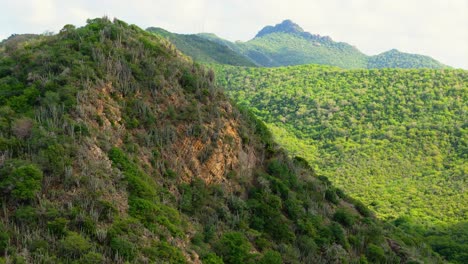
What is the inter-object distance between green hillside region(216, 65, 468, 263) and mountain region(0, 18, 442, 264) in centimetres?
2920

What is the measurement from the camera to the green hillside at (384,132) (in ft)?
226

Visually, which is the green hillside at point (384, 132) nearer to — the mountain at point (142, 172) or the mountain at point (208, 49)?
the mountain at point (142, 172)

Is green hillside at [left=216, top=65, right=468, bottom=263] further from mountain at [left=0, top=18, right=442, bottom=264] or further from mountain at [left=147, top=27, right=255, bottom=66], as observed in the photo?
mountain at [left=147, top=27, right=255, bottom=66]

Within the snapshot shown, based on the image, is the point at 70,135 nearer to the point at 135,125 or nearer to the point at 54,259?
the point at 135,125

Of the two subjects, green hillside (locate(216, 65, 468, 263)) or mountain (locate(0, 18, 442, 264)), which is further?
green hillside (locate(216, 65, 468, 263))

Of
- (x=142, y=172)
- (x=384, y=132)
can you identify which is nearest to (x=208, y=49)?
(x=384, y=132)

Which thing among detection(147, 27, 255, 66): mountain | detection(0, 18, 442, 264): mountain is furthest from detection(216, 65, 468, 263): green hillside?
detection(147, 27, 255, 66): mountain

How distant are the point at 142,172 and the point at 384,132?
83.0 metres

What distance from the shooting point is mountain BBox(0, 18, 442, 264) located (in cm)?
1744

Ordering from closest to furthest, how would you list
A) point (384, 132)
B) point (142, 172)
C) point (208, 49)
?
point (142, 172), point (384, 132), point (208, 49)

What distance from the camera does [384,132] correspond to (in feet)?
314

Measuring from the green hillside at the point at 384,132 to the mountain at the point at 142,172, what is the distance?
2920 cm

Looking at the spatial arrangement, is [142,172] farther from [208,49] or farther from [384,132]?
[208,49]

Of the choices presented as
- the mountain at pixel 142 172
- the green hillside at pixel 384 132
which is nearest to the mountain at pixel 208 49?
the green hillside at pixel 384 132
